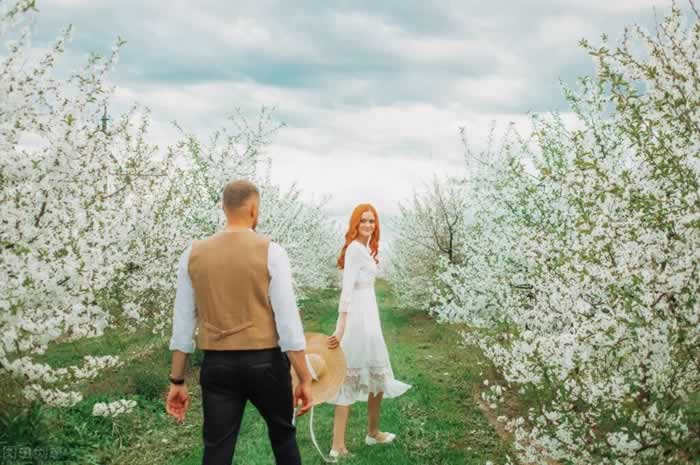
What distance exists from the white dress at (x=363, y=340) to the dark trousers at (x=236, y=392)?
2770 millimetres

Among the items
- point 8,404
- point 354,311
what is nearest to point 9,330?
point 8,404

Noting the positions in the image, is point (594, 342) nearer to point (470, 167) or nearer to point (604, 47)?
point (604, 47)

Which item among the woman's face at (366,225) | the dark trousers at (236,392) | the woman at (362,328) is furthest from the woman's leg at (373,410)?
the dark trousers at (236,392)

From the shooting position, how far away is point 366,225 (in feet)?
22.8

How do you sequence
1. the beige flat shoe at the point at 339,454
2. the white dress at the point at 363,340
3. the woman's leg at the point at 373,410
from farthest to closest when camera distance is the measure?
the woman's leg at the point at 373,410 < the white dress at the point at 363,340 < the beige flat shoe at the point at 339,454

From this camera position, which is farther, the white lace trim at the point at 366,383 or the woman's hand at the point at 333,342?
the white lace trim at the point at 366,383

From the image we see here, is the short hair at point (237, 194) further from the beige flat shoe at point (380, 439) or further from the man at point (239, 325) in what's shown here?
the beige flat shoe at point (380, 439)

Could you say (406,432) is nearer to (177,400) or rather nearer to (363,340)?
(363,340)

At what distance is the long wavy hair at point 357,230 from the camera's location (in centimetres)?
693

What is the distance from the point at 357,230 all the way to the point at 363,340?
1153 millimetres

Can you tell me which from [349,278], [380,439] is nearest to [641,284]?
[349,278]

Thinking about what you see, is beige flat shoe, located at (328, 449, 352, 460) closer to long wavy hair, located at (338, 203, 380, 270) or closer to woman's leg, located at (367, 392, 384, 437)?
woman's leg, located at (367, 392, 384, 437)

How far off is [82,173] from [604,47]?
15.5 feet

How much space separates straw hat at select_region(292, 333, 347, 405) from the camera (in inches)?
217
